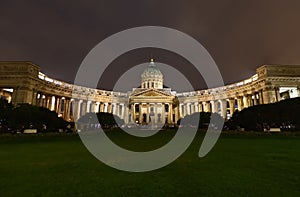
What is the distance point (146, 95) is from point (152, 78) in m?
25.3

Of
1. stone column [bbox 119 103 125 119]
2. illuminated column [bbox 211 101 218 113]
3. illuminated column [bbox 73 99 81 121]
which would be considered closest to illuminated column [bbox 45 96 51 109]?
illuminated column [bbox 73 99 81 121]

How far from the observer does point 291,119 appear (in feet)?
96.3

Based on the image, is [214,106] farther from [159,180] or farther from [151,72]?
[159,180]

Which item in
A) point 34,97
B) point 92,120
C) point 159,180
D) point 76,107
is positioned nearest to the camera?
point 159,180

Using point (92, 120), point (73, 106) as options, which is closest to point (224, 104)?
point (92, 120)

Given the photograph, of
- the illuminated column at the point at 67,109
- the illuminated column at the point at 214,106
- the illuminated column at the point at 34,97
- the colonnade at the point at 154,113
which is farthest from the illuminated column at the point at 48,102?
the illuminated column at the point at 214,106

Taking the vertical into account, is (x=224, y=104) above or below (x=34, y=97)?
above

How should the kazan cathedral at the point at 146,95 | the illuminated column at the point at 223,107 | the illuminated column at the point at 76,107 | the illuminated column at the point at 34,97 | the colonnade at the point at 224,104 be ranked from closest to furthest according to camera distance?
the kazan cathedral at the point at 146,95 → the illuminated column at the point at 34,97 → the colonnade at the point at 224,104 → the illuminated column at the point at 76,107 → the illuminated column at the point at 223,107

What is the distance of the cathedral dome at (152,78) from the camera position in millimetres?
102938

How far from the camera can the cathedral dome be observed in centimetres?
10294

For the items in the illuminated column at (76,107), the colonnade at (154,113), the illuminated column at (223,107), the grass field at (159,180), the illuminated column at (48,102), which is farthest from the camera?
the colonnade at (154,113)

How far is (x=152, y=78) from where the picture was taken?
103062mm

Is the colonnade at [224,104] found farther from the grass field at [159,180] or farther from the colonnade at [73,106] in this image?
the grass field at [159,180]

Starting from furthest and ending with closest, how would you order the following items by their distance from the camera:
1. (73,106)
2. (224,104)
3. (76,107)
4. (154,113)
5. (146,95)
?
1. (154,113)
2. (146,95)
3. (224,104)
4. (73,106)
5. (76,107)
